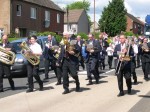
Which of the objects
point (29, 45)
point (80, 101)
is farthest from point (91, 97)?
point (29, 45)

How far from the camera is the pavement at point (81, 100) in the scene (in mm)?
9938

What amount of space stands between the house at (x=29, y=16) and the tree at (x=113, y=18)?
2324cm

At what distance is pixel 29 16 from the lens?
44.8 meters

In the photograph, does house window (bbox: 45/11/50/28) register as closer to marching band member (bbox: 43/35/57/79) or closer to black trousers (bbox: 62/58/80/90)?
marching band member (bbox: 43/35/57/79)

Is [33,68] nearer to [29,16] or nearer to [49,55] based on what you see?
[49,55]

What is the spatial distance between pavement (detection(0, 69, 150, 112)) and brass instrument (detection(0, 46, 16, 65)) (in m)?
1.18

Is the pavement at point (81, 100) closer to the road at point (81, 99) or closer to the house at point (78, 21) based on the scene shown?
the road at point (81, 99)

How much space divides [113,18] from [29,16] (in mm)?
34352

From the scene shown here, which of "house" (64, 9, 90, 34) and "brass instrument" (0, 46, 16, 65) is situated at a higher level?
"house" (64, 9, 90, 34)

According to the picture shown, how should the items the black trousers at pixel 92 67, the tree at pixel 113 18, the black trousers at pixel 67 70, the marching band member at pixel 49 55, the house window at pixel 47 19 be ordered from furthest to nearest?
the tree at pixel 113 18 → the house window at pixel 47 19 → the marching band member at pixel 49 55 → the black trousers at pixel 92 67 → the black trousers at pixel 67 70

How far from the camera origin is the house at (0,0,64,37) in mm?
40875

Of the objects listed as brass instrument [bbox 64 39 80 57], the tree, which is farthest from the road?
the tree

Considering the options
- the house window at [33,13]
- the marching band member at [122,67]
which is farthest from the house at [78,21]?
the marching band member at [122,67]

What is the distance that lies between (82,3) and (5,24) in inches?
3529
